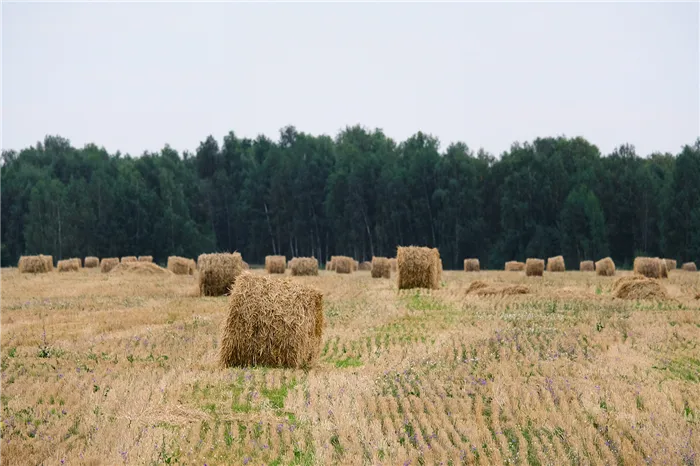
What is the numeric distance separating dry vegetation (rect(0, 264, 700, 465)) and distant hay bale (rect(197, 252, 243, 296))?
6300 mm

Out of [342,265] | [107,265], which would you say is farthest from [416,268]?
[107,265]

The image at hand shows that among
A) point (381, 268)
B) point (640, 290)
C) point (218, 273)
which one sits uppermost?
point (381, 268)

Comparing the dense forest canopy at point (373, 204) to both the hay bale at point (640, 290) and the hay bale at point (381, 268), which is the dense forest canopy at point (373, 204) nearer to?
the hay bale at point (381, 268)

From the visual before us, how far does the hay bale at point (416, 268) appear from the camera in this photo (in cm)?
3319

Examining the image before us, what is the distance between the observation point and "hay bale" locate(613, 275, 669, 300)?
28078mm

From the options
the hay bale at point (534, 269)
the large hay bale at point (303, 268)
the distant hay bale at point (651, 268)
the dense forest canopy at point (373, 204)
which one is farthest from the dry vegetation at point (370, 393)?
the dense forest canopy at point (373, 204)

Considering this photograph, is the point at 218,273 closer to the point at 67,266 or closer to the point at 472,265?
the point at 67,266

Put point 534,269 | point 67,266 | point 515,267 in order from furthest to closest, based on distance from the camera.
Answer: point 515,267 → point 67,266 → point 534,269

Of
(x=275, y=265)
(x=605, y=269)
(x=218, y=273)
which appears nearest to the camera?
(x=218, y=273)

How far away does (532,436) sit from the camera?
11211 millimetres

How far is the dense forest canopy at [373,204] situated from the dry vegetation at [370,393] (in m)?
58.3

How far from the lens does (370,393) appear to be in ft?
43.3

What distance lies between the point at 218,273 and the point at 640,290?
13.9m

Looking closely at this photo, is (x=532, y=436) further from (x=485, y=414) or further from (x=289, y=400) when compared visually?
(x=289, y=400)
